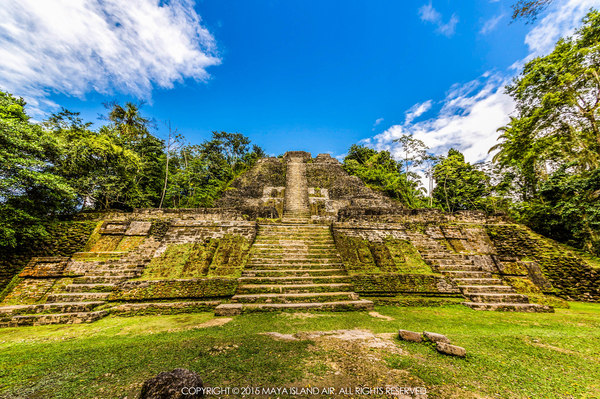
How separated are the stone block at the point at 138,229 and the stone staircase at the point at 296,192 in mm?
6369

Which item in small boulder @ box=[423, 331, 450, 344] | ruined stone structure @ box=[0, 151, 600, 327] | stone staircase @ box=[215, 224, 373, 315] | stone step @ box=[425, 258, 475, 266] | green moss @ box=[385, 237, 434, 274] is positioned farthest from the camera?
stone step @ box=[425, 258, 475, 266]

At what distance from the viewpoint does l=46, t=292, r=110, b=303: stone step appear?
13.7ft

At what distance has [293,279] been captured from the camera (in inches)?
178

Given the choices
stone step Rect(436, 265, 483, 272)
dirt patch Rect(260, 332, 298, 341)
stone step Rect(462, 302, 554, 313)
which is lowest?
stone step Rect(462, 302, 554, 313)

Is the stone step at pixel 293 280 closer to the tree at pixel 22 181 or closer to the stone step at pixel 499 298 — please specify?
the stone step at pixel 499 298

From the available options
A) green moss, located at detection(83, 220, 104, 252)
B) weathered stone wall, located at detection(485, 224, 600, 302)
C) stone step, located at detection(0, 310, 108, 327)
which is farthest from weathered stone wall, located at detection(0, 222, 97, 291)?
weathered stone wall, located at detection(485, 224, 600, 302)

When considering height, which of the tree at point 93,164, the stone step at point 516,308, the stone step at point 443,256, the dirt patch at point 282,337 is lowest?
the stone step at point 516,308

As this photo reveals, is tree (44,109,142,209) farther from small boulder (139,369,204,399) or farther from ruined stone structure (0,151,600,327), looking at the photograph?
small boulder (139,369,204,399)

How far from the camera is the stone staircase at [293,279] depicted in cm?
394

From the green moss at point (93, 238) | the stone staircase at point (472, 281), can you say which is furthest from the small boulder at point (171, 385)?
the green moss at point (93, 238)

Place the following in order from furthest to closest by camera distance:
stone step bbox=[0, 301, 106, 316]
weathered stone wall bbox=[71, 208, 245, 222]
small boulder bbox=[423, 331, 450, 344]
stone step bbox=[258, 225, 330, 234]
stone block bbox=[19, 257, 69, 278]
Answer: weathered stone wall bbox=[71, 208, 245, 222] < stone step bbox=[258, 225, 330, 234] < stone block bbox=[19, 257, 69, 278] < stone step bbox=[0, 301, 106, 316] < small boulder bbox=[423, 331, 450, 344]

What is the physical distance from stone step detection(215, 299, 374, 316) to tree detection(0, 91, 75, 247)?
6175 millimetres

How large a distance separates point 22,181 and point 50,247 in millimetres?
2058

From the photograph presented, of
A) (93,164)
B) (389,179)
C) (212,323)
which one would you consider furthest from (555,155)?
(93,164)
